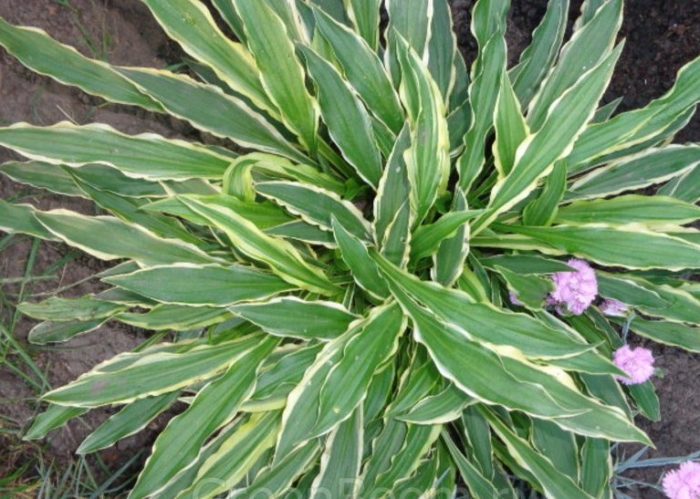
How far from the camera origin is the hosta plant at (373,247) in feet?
3.62

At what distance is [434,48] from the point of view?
1358 millimetres

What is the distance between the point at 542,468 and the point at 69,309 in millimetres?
880

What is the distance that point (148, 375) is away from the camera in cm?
120

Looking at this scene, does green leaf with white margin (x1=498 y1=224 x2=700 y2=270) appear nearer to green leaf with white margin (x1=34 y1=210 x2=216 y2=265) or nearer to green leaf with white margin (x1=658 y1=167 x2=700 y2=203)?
green leaf with white margin (x1=658 y1=167 x2=700 y2=203)

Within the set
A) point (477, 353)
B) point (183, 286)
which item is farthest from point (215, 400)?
point (477, 353)

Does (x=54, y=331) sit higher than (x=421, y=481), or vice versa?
(x=54, y=331)

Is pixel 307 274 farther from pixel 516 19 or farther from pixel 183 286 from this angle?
pixel 516 19

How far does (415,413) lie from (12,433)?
3.37ft

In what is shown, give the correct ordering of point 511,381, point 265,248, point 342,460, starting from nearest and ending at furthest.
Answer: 1. point 511,381
2. point 265,248
3. point 342,460

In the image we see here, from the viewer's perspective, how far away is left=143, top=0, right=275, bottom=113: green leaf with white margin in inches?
46.8

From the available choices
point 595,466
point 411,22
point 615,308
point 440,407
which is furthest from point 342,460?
point 411,22

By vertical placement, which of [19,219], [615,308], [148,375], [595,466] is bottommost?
[595,466]

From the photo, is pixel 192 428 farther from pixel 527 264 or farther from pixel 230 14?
pixel 230 14

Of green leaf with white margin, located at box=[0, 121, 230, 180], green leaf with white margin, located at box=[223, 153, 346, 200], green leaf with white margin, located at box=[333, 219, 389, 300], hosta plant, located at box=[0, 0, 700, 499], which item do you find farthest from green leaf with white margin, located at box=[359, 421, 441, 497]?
green leaf with white margin, located at box=[0, 121, 230, 180]
